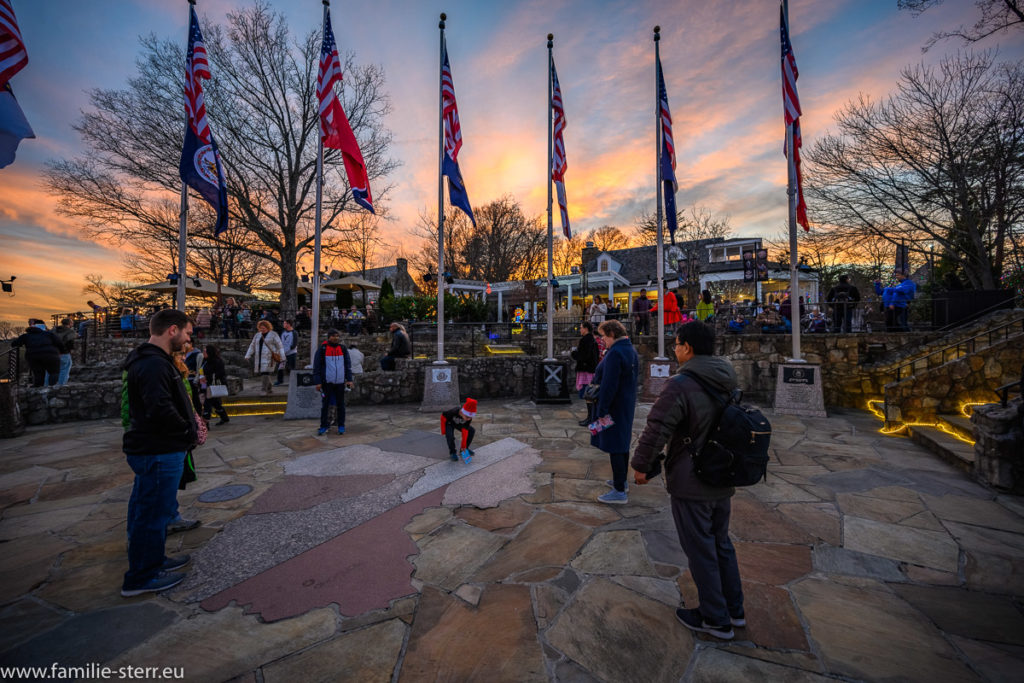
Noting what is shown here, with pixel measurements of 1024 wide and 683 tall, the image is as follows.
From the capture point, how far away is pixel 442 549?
338 centimetres

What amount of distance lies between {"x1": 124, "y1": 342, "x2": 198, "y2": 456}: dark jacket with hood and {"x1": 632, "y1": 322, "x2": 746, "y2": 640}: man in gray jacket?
11.2 ft

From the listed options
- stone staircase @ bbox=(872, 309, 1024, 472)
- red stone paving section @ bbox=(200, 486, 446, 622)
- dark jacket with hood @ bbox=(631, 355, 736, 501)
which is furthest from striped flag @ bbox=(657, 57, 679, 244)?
red stone paving section @ bbox=(200, 486, 446, 622)

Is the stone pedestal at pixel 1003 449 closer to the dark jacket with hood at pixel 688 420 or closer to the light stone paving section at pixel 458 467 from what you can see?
the dark jacket with hood at pixel 688 420

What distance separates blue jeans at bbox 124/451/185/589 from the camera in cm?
281

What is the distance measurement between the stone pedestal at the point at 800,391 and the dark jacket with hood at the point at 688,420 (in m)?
8.11

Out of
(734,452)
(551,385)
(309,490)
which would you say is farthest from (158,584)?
(551,385)

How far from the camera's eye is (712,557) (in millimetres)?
2432

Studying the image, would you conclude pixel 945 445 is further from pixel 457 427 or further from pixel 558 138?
pixel 558 138

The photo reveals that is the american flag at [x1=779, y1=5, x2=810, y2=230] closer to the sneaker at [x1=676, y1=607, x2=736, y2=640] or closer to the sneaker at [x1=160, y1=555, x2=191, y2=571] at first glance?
the sneaker at [x1=676, y1=607, x2=736, y2=640]

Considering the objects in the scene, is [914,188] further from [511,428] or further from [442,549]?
[442,549]

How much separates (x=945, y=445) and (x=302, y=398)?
1177cm

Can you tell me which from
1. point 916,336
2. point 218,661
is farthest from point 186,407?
point 916,336

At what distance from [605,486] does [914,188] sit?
19563 mm

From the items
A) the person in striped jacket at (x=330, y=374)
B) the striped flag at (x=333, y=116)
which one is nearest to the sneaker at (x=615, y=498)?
the person in striped jacket at (x=330, y=374)
